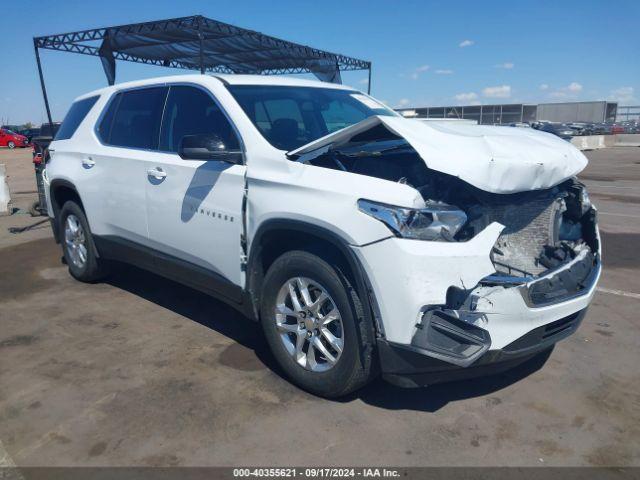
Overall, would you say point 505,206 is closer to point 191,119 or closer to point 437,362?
point 437,362

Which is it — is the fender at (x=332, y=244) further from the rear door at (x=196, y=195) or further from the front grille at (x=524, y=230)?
the front grille at (x=524, y=230)

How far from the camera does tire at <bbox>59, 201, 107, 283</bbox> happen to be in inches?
202

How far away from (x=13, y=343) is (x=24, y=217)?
6.64 m

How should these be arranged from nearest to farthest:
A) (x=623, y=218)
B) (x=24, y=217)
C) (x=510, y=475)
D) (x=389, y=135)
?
(x=510, y=475) → (x=389, y=135) → (x=623, y=218) → (x=24, y=217)

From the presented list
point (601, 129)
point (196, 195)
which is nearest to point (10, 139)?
point (196, 195)

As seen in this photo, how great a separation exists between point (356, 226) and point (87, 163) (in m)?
3.33

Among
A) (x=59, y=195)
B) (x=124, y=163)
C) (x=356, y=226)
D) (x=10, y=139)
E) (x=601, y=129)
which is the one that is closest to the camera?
(x=356, y=226)

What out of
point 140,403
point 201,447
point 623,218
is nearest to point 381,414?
point 201,447

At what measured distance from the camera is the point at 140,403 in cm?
309

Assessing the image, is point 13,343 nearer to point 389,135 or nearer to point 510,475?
point 389,135

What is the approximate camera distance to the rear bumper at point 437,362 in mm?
2598

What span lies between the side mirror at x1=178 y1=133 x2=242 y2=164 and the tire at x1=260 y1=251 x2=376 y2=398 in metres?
0.76

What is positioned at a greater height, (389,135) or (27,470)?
(389,135)

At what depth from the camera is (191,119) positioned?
394 centimetres
